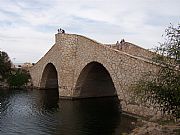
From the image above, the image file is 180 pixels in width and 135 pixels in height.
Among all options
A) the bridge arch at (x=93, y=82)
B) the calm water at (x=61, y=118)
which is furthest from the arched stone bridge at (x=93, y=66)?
the calm water at (x=61, y=118)

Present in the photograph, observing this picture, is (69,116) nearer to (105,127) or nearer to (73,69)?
(105,127)

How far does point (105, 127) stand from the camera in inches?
1138

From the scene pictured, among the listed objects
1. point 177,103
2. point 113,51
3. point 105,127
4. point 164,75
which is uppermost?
point 113,51

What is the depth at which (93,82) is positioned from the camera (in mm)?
49781

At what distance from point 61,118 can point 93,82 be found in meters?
18.1

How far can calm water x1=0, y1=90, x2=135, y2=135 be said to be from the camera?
88.9 feet

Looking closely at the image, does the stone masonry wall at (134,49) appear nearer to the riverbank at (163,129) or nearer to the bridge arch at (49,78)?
the riverbank at (163,129)

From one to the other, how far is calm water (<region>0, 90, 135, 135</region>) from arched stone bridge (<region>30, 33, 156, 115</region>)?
3169 mm

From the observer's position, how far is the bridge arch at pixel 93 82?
47.4 m

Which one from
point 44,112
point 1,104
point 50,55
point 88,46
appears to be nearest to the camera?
point 44,112

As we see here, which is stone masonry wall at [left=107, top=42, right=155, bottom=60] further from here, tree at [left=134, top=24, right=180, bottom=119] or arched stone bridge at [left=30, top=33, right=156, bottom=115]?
tree at [left=134, top=24, right=180, bottom=119]

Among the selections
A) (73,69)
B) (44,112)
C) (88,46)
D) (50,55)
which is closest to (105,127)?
(44,112)

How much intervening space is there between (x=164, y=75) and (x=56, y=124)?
1414cm

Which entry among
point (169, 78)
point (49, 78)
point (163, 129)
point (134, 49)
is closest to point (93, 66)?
point (134, 49)
